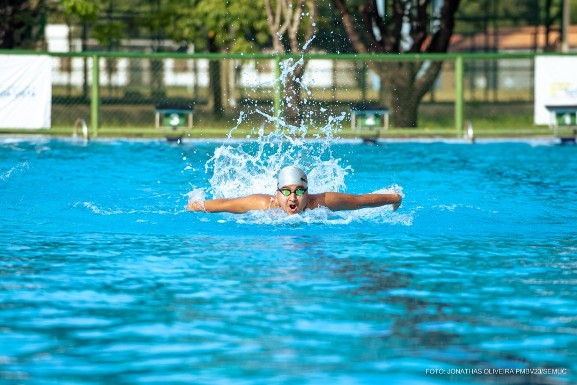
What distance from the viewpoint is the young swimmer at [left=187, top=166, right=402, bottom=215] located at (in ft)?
40.5

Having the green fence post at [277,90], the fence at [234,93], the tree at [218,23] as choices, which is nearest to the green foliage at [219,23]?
the tree at [218,23]

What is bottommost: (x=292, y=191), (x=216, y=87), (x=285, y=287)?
(x=285, y=287)

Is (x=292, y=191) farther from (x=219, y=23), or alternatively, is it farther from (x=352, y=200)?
(x=219, y=23)

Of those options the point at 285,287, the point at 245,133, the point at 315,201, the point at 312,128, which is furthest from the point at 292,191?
the point at 312,128

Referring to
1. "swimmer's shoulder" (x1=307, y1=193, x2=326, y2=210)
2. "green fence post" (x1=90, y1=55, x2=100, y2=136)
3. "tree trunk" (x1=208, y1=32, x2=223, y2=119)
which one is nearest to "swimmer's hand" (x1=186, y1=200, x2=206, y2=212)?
"swimmer's shoulder" (x1=307, y1=193, x2=326, y2=210)

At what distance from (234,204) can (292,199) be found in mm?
741

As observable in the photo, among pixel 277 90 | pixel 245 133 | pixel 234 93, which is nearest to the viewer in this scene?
pixel 245 133

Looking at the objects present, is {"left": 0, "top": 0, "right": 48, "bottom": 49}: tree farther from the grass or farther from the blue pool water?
the blue pool water

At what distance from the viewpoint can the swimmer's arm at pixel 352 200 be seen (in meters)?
12.6

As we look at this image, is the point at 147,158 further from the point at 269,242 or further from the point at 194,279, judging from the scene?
the point at 194,279

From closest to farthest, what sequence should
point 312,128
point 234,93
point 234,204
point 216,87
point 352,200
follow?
point 352,200, point 234,204, point 312,128, point 216,87, point 234,93

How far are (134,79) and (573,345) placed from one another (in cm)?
3597

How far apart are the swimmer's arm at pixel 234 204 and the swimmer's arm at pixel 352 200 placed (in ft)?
1.91

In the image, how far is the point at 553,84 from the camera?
2481 centimetres
